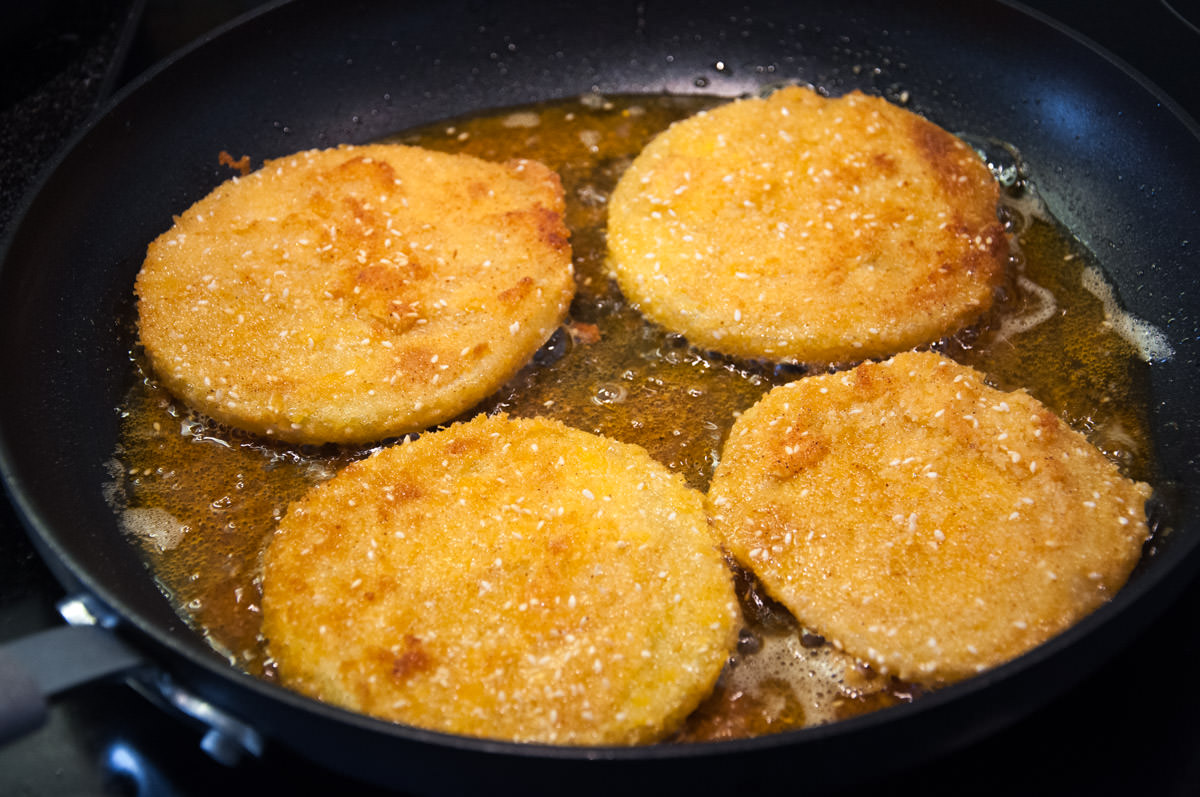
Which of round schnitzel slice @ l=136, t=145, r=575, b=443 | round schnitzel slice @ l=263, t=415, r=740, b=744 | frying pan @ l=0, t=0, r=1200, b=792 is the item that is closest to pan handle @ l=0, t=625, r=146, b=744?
frying pan @ l=0, t=0, r=1200, b=792

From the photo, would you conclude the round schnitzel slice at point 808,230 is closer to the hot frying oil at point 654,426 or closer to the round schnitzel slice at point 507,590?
the hot frying oil at point 654,426

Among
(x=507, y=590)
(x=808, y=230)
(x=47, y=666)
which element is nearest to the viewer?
(x=47, y=666)

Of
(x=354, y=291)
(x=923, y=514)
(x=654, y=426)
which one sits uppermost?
(x=923, y=514)

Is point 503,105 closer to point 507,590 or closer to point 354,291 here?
point 354,291

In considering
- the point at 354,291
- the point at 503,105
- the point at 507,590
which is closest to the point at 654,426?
the point at 507,590

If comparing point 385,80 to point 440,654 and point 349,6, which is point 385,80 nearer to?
point 349,6

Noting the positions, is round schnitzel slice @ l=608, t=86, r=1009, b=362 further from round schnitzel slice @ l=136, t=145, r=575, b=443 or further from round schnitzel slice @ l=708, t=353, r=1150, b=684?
round schnitzel slice @ l=136, t=145, r=575, b=443

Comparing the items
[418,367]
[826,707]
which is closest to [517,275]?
[418,367]

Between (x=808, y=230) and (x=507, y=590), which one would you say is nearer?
(x=507, y=590)

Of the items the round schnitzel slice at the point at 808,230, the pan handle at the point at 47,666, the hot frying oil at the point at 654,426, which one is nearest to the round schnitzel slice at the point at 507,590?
the hot frying oil at the point at 654,426
